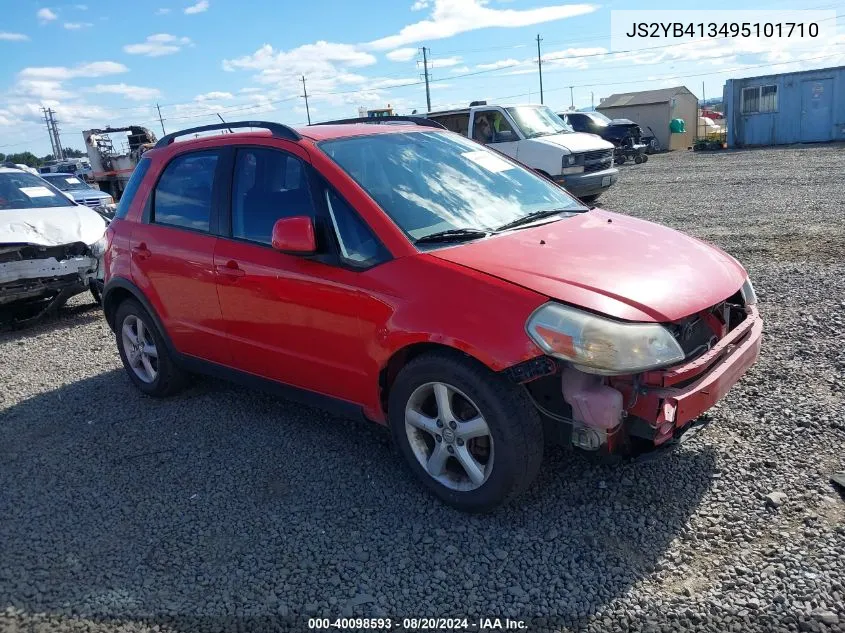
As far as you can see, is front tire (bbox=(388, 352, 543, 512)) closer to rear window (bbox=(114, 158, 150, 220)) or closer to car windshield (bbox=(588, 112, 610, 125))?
rear window (bbox=(114, 158, 150, 220))

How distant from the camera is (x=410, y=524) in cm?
322

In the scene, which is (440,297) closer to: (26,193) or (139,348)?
(139,348)

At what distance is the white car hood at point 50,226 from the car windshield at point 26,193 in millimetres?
250

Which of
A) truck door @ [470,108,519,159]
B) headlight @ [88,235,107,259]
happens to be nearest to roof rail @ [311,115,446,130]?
headlight @ [88,235,107,259]

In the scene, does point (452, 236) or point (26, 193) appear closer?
point (452, 236)

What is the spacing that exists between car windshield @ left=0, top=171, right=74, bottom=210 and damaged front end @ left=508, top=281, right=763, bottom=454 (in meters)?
7.65

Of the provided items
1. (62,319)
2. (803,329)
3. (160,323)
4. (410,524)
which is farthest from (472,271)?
(62,319)

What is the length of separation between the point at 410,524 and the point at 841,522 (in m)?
1.92

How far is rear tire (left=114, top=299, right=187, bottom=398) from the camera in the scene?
4914 millimetres

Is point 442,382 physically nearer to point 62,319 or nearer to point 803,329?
point 803,329

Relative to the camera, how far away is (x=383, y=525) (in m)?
3.23

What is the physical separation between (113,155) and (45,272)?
20513 mm

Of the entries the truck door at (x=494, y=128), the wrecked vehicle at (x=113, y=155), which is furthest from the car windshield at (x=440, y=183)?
the wrecked vehicle at (x=113, y=155)

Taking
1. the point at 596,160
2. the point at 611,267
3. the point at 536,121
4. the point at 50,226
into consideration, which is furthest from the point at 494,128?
the point at 611,267
